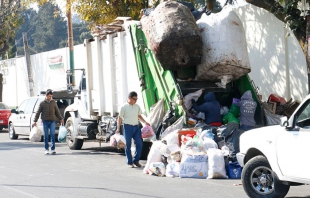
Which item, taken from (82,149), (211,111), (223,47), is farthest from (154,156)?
(82,149)

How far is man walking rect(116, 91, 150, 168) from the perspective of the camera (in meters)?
13.1

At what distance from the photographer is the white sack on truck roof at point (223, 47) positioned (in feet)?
43.5

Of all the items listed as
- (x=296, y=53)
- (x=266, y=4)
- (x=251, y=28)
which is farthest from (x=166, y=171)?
(x=251, y=28)

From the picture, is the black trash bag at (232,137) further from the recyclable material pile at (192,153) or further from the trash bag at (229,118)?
the trash bag at (229,118)

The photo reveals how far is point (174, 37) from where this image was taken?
13.0 meters

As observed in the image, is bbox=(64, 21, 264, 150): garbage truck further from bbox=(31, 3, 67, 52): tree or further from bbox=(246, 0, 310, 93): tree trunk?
bbox=(31, 3, 67, 52): tree

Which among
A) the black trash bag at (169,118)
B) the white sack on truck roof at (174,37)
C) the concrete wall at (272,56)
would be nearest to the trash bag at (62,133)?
the concrete wall at (272,56)

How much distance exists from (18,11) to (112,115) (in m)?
19.3

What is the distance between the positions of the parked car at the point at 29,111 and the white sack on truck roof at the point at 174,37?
23.9 ft

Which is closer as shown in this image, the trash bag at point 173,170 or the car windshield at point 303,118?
the car windshield at point 303,118

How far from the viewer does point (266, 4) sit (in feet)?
49.7

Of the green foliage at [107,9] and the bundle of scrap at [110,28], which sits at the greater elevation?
the green foliage at [107,9]

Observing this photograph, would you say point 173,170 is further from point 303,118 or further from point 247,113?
point 303,118

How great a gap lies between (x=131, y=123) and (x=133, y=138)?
0.33 meters
